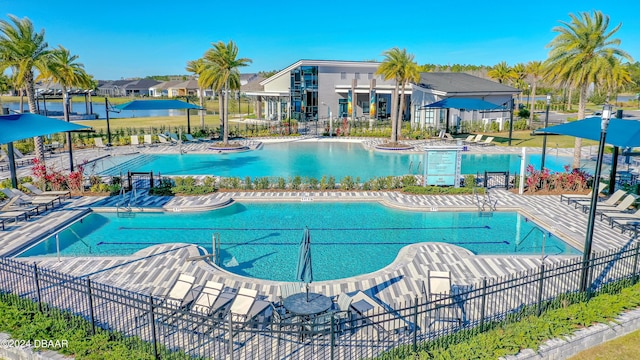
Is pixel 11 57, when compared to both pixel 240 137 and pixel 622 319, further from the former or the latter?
pixel 622 319

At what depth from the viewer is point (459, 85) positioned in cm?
4166

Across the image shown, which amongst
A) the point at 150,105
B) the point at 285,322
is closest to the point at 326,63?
the point at 150,105

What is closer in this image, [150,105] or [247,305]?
[247,305]

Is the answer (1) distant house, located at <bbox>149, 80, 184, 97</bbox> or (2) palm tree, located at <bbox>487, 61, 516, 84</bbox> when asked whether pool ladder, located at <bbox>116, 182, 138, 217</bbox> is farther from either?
(1) distant house, located at <bbox>149, 80, 184, 97</bbox>

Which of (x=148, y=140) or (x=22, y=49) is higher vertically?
(x=22, y=49)

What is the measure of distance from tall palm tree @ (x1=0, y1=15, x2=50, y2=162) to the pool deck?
8.35 metres

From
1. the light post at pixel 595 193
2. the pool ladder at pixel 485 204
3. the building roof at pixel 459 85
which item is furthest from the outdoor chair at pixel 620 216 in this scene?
the building roof at pixel 459 85

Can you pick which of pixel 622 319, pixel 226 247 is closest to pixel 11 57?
pixel 226 247

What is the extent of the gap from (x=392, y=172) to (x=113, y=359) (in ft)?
66.4

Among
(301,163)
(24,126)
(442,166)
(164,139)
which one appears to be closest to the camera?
(24,126)

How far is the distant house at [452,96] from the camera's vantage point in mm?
39406

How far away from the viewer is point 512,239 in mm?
15039

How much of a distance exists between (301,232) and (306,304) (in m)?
6.89

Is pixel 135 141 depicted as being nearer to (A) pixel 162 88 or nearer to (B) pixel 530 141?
(B) pixel 530 141
